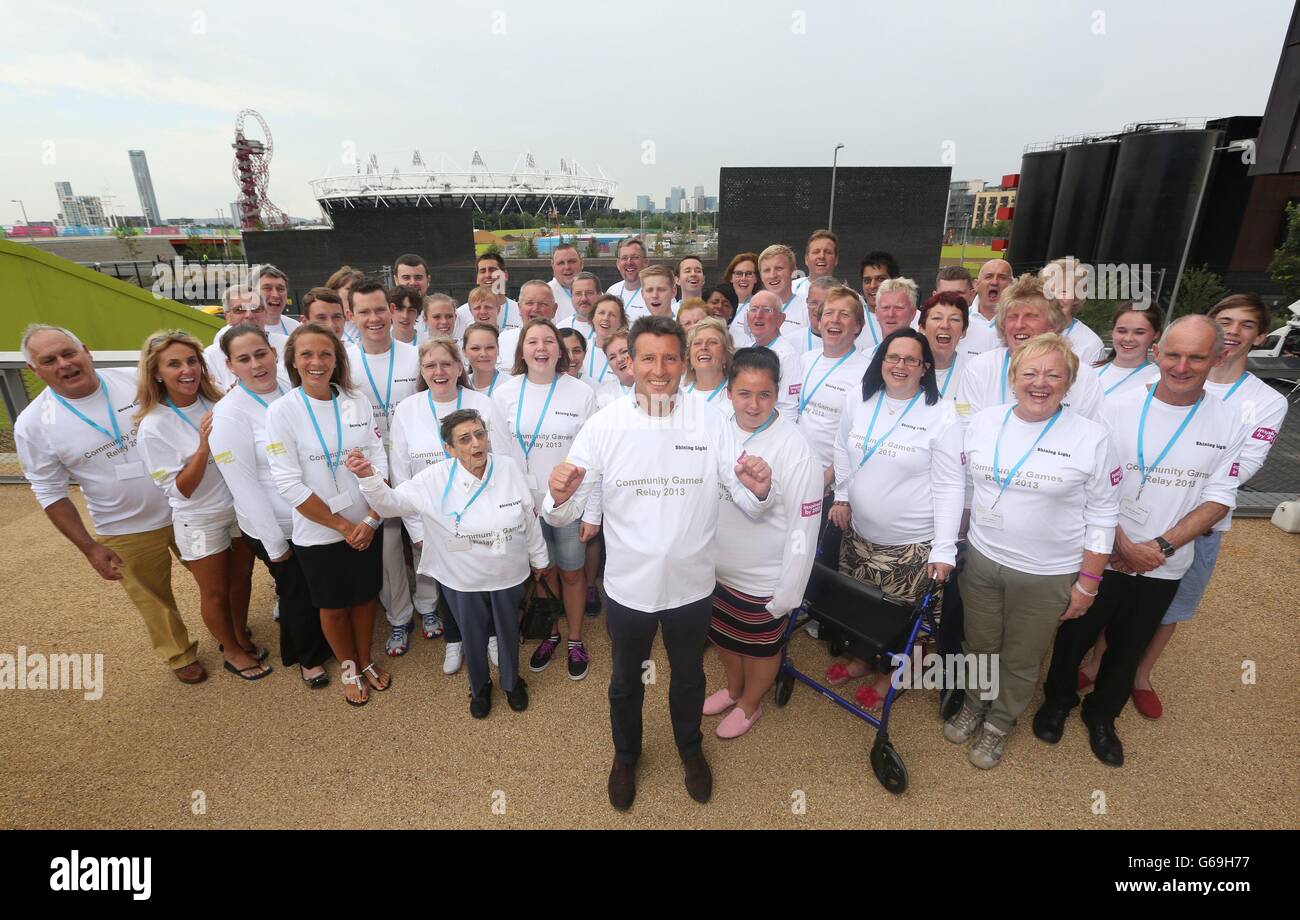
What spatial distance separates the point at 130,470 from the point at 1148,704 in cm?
603

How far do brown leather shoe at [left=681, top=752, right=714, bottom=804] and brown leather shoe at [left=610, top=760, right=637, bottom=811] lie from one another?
28 centimetres

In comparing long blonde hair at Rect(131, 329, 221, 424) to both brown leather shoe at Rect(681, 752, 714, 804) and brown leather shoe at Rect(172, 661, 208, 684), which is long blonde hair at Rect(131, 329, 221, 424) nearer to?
brown leather shoe at Rect(172, 661, 208, 684)

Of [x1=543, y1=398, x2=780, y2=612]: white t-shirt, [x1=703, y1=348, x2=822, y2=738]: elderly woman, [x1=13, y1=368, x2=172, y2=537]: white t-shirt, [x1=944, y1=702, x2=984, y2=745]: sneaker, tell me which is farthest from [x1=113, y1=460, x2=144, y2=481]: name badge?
[x1=944, y1=702, x2=984, y2=745]: sneaker

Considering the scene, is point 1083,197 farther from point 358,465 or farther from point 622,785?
point 358,465

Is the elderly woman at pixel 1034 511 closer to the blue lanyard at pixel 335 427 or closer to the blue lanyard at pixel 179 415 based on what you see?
the blue lanyard at pixel 335 427

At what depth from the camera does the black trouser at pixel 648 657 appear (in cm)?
253

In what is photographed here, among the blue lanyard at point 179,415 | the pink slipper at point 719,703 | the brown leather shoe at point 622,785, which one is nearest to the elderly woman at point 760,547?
the pink slipper at point 719,703

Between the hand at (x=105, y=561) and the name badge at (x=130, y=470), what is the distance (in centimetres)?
41

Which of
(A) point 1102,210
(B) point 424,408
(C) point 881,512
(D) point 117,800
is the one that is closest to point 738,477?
(C) point 881,512

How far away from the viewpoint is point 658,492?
2.36m

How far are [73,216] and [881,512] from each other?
164 meters

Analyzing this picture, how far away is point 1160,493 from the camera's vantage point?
9.36 feet
